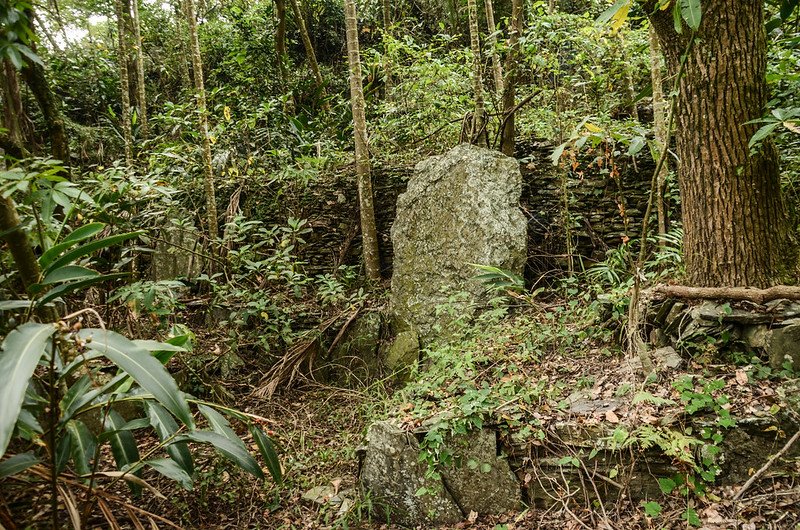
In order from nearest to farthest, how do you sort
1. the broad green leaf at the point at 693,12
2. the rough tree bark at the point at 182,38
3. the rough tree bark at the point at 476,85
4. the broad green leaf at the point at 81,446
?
the broad green leaf at the point at 693,12
the broad green leaf at the point at 81,446
the rough tree bark at the point at 476,85
the rough tree bark at the point at 182,38

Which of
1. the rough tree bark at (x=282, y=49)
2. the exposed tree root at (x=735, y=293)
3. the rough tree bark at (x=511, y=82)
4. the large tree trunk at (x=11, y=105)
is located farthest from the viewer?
the rough tree bark at (x=282, y=49)

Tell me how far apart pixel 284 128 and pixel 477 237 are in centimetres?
411

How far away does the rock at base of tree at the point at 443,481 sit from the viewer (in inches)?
116

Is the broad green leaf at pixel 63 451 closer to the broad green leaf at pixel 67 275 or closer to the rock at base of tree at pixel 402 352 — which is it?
the broad green leaf at pixel 67 275

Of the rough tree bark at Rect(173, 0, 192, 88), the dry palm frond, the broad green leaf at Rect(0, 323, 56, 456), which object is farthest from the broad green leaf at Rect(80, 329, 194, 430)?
the rough tree bark at Rect(173, 0, 192, 88)

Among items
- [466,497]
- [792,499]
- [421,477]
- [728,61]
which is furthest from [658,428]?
[728,61]

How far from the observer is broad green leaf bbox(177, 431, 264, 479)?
221 cm

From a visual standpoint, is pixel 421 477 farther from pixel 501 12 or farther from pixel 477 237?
pixel 501 12

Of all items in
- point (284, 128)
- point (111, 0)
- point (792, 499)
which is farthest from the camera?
point (111, 0)

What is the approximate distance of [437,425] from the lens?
302cm

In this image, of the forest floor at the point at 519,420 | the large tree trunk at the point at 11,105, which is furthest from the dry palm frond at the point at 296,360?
the large tree trunk at the point at 11,105

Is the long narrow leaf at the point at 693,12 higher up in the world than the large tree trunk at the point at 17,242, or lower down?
higher up

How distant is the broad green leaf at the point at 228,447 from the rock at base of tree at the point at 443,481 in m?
1.12

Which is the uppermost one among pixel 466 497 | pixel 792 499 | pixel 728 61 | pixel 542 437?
pixel 728 61
